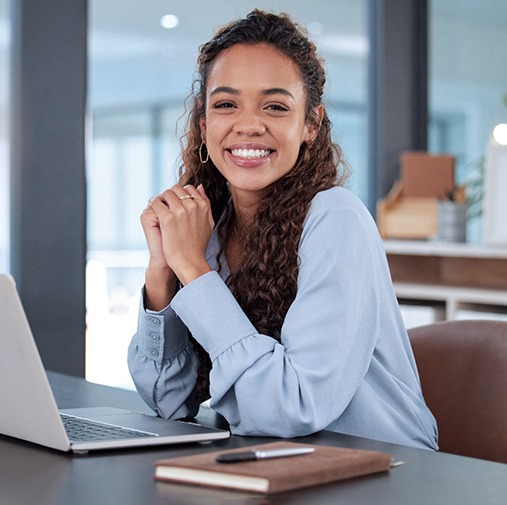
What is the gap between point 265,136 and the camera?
1686 millimetres

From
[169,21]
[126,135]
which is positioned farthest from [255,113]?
[169,21]

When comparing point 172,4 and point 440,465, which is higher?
point 172,4

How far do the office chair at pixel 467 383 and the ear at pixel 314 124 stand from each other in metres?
0.44

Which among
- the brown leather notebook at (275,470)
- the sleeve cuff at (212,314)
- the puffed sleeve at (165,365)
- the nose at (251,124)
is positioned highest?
the nose at (251,124)

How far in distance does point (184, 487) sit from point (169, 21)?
106 inches

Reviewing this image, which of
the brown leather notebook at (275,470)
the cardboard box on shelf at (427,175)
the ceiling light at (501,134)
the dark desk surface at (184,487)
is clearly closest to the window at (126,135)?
the cardboard box on shelf at (427,175)

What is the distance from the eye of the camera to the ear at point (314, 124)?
5.85ft

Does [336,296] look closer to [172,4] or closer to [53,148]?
[53,148]

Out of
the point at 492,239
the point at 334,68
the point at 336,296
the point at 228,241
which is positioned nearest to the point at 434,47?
the point at 334,68

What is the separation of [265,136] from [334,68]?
96.6 inches

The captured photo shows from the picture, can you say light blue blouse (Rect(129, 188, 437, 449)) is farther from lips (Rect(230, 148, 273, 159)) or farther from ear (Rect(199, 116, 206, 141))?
ear (Rect(199, 116, 206, 141))

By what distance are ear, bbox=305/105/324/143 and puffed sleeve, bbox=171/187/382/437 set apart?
1.01 feet

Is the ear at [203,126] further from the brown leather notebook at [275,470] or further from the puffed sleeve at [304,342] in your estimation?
the brown leather notebook at [275,470]

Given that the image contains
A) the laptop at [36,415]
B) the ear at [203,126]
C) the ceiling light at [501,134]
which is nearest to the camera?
the laptop at [36,415]
